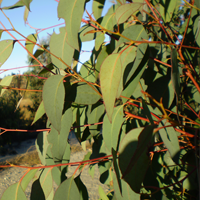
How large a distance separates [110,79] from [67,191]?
0.31 meters

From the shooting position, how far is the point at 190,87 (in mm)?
666

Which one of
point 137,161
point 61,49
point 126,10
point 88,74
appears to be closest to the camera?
point 137,161

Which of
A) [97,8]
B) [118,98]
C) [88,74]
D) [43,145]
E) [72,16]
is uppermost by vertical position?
[97,8]

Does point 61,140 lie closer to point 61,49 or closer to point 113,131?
point 113,131

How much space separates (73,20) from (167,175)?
29.0 inches

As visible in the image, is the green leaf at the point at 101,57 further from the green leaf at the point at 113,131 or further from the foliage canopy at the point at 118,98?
the green leaf at the point at 113,131

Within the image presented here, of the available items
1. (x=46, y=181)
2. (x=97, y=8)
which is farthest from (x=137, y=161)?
(x=97, y=8)

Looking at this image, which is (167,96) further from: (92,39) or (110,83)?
(92,39)

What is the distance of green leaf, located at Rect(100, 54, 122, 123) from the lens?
35 cm

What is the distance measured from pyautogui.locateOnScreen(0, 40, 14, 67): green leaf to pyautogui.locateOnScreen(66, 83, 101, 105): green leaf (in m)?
0.25

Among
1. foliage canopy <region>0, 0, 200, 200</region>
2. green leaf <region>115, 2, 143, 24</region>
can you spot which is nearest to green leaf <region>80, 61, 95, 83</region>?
foliage canopy <region>0, 0, 200, 200</region>

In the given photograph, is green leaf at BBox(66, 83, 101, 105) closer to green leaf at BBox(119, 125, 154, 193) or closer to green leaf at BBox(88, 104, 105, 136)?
green leaf at BBox(88, 104, 105, 136)

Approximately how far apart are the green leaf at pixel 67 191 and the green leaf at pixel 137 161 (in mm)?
224

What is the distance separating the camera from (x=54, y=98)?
0.42 meters
